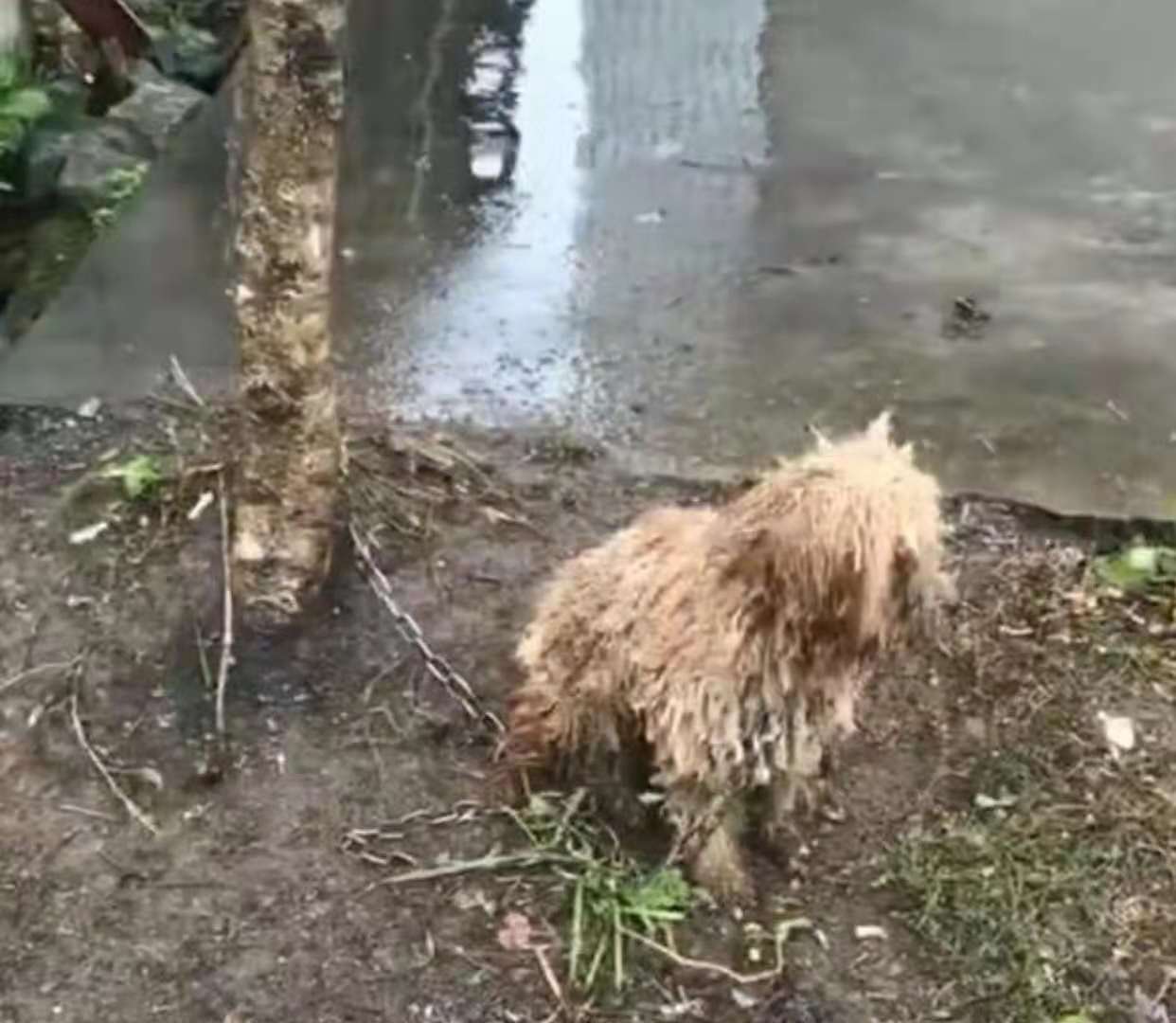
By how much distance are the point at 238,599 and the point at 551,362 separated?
1.37 metres

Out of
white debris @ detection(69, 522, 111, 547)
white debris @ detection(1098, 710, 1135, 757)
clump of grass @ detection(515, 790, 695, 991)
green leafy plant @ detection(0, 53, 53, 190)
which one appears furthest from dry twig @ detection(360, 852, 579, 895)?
green leafy plant @ detection(0, 53, 53, 190)

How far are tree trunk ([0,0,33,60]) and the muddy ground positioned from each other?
235 cm

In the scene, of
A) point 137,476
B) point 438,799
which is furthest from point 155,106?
point 438,799

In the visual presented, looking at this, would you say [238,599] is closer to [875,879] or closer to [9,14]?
[875,879]

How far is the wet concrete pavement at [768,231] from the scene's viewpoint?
4.68 m

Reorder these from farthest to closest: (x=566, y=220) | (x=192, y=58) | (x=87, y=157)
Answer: (x=192, y=58), (x=87, y=157), (x=566, y=220)

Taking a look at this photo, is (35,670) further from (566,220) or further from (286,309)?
(566,220)

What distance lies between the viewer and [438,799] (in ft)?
11.3

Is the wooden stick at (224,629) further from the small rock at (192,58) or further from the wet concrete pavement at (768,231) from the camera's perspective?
the small rock at (192,58)

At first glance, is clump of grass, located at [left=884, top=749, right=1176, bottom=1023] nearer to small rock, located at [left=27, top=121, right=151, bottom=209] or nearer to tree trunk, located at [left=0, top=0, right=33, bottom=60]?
small rock, located at [left=27, top=121, right=151, bottom=209]

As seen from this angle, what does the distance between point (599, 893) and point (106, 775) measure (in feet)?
2.88

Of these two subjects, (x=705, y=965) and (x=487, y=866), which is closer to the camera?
(x=705, y=965)

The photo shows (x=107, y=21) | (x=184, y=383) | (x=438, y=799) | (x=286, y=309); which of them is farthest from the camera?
(x=107, y=21)

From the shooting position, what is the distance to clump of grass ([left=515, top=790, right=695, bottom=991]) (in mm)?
3127
